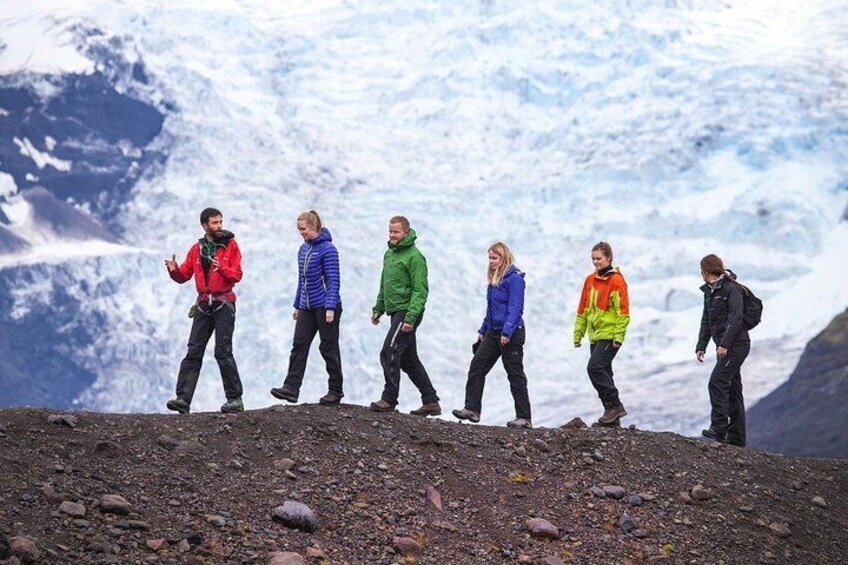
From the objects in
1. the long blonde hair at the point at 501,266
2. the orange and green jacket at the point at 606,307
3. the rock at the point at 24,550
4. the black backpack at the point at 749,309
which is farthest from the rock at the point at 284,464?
the black backpack at the point at 749,309

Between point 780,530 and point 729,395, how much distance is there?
7.59 ft

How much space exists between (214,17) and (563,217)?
854 inches

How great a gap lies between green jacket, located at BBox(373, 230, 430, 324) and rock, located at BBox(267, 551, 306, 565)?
3.85 m

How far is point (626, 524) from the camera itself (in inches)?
436

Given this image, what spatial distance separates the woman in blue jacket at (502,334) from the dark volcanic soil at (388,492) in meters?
0.46

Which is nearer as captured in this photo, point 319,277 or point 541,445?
point 541,445

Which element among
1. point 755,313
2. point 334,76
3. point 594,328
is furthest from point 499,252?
point 334,76

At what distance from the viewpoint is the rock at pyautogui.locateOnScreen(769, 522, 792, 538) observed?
11.4m

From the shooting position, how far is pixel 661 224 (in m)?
59.9

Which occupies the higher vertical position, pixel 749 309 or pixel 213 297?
pixel 749 309

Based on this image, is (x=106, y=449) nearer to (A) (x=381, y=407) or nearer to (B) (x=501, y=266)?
(A) (x=381, y=407)

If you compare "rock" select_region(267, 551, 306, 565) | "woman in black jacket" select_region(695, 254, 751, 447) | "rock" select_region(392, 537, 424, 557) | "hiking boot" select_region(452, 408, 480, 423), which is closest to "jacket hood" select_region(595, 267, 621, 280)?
"woman in black jacket" select_region(695, 254, 751, 447)

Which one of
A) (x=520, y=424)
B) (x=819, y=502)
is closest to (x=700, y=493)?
(x=819, y=502)

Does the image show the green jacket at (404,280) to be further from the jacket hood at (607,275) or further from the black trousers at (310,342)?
the jacket hood at (607,275)
